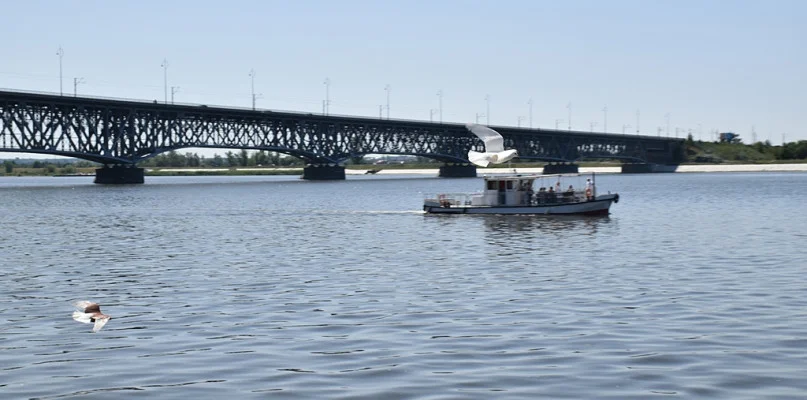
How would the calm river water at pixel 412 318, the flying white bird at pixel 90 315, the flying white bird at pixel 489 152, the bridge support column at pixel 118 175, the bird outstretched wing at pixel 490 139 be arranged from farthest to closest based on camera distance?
the bridge support column at pixel 118 175, the bird outstretched wing at pixel 490 139, the flying white bird at pixel 489 152, the flying white bird at pixel 90 315, the calm river water at pixel 412 318

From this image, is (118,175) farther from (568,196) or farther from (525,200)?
(568,196)

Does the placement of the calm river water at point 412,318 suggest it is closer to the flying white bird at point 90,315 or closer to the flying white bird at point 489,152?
the flying white bird at point 90,315

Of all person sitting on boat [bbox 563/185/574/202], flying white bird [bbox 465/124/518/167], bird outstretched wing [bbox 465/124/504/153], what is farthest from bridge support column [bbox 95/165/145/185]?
person sitting on boat [bbox 563/185/574/202]

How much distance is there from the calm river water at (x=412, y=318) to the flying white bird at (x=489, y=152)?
2274 centimetres

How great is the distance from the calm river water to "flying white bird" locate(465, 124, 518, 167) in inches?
895

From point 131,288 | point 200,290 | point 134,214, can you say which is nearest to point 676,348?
point 200,290

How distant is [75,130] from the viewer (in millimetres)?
169250

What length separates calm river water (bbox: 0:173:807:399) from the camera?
59.7ft

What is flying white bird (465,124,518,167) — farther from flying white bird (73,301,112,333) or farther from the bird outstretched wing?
flying white bird (73,301,112,333)

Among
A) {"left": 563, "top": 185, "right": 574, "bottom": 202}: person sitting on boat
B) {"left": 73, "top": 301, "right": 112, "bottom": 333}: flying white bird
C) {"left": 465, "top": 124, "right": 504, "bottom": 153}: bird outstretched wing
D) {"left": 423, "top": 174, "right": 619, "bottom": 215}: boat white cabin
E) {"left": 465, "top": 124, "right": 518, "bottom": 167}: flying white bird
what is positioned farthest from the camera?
{"left": 465, "top": 124, "right": 504, "bottom": 153}: bird outstretched wing

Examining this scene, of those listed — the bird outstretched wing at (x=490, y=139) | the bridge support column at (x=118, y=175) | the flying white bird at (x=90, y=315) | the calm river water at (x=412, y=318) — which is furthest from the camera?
the bridge support column at (x=118, y=175)

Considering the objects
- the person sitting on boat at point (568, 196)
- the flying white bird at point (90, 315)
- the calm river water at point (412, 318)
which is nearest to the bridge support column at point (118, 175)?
the person sitting on boat at point (568, 196)

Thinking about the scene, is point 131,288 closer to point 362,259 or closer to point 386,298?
point 386,298

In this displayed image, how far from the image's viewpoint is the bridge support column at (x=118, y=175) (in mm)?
181125
